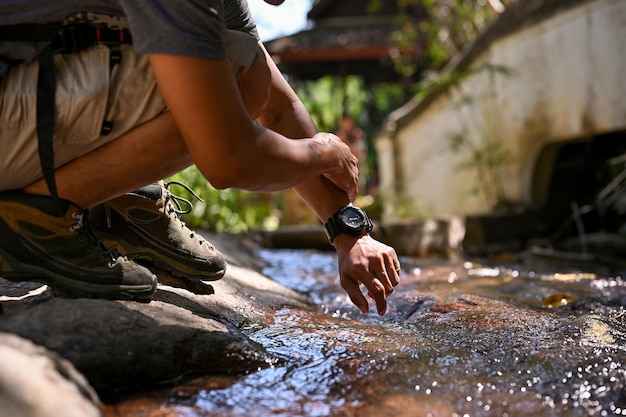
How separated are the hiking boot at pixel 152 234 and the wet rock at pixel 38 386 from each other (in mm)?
736

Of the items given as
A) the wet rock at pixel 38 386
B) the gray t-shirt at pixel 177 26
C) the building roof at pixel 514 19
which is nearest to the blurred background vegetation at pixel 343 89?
the building roof at pixel 514 19

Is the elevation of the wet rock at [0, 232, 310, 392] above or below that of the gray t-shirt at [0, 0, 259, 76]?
below

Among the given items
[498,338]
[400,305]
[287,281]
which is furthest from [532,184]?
[498,338]

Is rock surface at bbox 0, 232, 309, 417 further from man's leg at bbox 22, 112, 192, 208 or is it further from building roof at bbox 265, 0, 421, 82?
building roof at bbox 265, 0, 421, 82

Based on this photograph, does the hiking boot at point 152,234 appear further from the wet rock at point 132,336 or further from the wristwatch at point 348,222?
the wristwatch at point 348,222

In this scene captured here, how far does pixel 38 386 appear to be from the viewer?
0.97 meters

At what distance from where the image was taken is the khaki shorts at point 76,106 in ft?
4.90

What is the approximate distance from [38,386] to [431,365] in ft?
2.72

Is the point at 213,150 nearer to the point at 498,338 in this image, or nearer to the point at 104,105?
the point at 104,105

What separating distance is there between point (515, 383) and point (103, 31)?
1231 millimetres

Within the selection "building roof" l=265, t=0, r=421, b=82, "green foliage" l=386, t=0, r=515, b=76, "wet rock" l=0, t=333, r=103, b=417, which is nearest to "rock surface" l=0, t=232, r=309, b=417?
"wet rock" l=0, t=333, r=103, b=417

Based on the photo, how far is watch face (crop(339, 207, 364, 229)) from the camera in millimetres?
1855

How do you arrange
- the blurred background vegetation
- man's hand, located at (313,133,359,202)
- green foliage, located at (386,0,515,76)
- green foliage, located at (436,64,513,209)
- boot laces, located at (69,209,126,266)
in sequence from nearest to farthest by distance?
boot laces, located at (69,209,126,266)
man's hand, located at (313,133,359,202)
the blurred background vegetation
green foliage, located at (436,64,513,209)
green foliage, located at (386,0,515,76)

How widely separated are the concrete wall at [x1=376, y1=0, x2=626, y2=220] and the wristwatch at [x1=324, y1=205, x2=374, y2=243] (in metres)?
3.70
